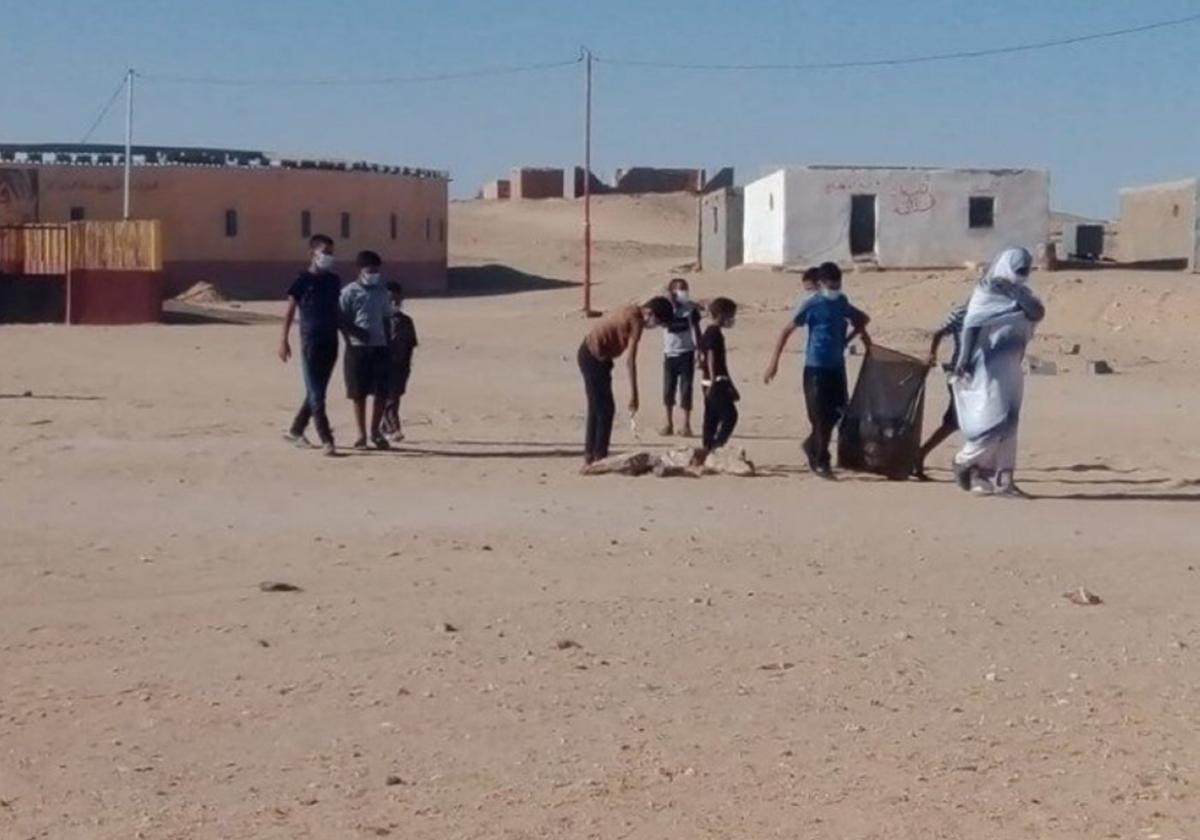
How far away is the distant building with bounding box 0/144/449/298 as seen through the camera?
54406mm

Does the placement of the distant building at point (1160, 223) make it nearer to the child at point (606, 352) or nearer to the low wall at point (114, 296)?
the low wall at point (114, 296)

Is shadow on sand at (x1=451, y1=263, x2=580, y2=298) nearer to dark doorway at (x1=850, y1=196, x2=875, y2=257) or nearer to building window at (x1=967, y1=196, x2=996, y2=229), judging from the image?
dark doorway at (x1=850, y1=196, x2=875, y2=257)

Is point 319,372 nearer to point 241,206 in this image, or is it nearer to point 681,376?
point 681,376

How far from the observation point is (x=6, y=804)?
6.65 meters

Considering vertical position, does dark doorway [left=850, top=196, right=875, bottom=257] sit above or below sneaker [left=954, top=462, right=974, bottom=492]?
above

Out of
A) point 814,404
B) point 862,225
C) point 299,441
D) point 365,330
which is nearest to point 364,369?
point 365,330

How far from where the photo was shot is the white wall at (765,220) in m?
49.8

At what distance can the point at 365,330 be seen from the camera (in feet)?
53.9

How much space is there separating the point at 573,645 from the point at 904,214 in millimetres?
41301

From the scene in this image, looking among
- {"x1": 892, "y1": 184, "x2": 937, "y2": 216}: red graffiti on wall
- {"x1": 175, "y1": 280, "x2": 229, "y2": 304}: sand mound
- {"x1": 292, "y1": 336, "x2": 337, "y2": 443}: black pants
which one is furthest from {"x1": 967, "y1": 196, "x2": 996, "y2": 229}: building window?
{"x1": 292, "y1": 336, "x2": 337, "y2": 443}: black pants

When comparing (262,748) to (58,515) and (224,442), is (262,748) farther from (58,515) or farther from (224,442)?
(224,442)

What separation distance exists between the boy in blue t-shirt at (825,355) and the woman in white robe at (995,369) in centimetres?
103

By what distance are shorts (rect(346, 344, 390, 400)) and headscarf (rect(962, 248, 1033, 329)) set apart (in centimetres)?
459

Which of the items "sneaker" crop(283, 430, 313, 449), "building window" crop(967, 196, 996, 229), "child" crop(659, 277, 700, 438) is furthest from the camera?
"building window" crop(967, 196, 996, 229)
